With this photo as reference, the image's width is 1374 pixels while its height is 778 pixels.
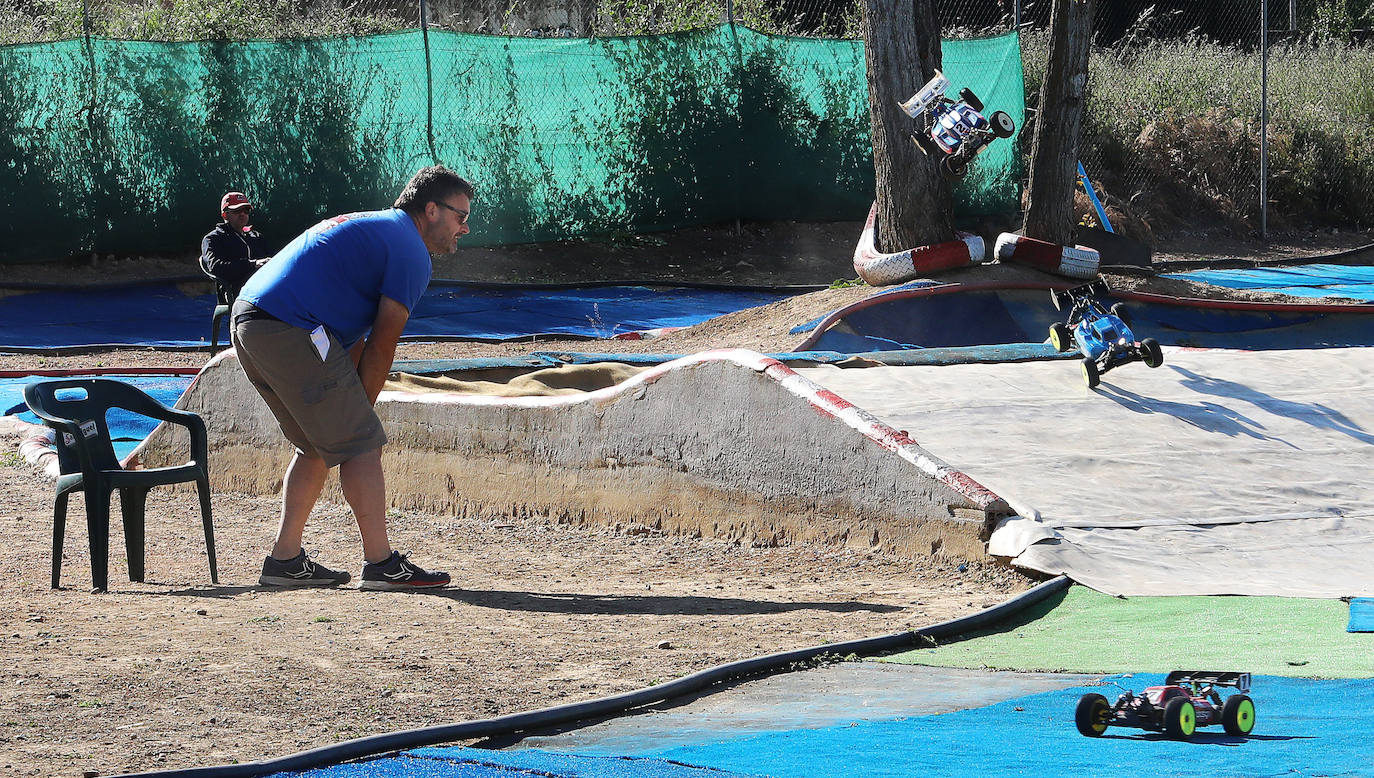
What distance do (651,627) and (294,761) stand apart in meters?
1.69

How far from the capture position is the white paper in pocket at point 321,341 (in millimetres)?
4832

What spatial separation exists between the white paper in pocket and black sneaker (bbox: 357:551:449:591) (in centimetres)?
77

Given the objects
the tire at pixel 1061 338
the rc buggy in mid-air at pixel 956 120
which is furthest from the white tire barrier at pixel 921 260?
the tire at pixel 1061 338

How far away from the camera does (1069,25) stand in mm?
12516

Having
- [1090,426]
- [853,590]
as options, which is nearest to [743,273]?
[1090,426]

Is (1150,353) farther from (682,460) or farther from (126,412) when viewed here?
(126,412)

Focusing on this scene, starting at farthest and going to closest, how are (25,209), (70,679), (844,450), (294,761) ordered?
(25,209)
(844,450)
(70,679)
(294,761)

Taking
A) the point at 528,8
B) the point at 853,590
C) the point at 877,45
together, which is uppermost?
the point at 528,8

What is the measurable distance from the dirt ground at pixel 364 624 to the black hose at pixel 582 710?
0.52 feet

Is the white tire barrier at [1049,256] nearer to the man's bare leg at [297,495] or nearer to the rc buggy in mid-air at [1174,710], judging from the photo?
the man's bare leg at [297,495]

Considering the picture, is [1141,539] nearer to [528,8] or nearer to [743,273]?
[743,273]

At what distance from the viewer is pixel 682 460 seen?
6340mm

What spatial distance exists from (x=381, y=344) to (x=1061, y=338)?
12.1 ft

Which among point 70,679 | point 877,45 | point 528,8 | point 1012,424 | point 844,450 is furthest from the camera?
point 528,8
